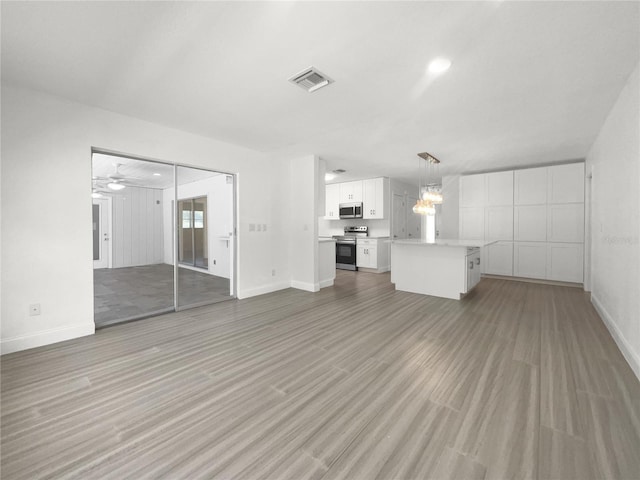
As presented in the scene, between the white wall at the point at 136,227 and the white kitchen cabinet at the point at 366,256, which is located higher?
the white wall at the point at 136,227

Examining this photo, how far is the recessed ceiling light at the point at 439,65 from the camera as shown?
7.14ft

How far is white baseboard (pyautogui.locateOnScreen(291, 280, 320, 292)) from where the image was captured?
5152 millimetres

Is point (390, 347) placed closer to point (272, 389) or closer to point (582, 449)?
point (272, 389)

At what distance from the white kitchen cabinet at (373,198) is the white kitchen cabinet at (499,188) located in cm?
243

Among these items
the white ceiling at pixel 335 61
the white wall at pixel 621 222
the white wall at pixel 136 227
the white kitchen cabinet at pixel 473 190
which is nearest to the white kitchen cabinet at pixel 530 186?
the white kitchen cabinet at pixel 473 190

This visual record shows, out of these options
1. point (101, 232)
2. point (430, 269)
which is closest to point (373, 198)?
point (430, 269)

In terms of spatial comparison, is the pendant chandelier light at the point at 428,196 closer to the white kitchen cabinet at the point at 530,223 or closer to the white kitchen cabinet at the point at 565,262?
the white kitchen cabinet at the point at 530,223

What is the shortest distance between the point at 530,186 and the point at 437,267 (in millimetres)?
3124

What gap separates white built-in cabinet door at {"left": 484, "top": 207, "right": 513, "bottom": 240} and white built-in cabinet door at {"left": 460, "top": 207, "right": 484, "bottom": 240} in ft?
0.33

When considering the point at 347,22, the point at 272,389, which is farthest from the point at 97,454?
the point at 347,22

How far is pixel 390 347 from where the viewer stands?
2721mm

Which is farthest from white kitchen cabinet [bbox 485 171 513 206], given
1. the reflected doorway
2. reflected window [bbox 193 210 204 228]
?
reflected window [bbox 193 210 204 228]

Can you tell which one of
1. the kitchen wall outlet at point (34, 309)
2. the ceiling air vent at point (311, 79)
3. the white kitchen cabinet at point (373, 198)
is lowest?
the kitchen wall outlet at point (34, 309)

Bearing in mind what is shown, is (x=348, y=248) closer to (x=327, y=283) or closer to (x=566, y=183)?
(x=327, y=283)
